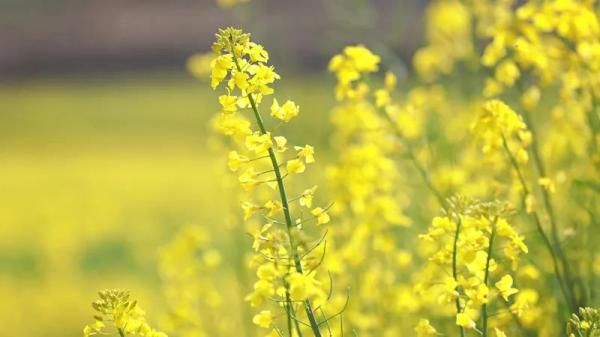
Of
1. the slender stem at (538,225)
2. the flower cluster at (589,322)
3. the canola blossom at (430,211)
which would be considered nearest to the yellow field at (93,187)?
the canola blossom at (430,211)

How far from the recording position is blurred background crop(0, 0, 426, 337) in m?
5.21

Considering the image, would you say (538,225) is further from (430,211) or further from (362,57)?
(430,211)

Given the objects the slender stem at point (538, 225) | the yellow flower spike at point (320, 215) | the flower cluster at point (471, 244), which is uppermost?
the slender stem at point (538, 225)

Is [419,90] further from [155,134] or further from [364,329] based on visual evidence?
[155,134]

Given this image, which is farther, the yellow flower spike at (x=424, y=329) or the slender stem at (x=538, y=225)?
the slender stem at (x=538, y=225)

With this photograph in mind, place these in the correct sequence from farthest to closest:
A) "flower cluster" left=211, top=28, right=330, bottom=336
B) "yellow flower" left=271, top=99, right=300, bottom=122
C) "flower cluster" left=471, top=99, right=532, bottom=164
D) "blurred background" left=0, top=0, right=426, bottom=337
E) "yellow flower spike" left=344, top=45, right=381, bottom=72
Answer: "blurred background" left=0, top=0, right=426, bottom=337 → "yellow flower spike" left=344, top=45, right=381, bottom=72 → "flower cluster" left=471, top=99, right=532, bottom=164 → "yellow flower" left=271, top=99, right=300, bottom=122 → "flower cluster" left=211, top=28, right=330, bottom=336

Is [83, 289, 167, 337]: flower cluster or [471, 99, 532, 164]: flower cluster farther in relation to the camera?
[471, 99, 532, 164]: flower cluster

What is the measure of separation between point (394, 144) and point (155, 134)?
6.62 meters

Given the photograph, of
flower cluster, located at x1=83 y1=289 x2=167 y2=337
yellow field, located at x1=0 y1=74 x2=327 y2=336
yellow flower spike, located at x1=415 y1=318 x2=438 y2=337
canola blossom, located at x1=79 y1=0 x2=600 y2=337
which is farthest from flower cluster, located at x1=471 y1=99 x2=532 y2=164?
yellow field, located at x1=0 y1=74 x2=327 y2=336

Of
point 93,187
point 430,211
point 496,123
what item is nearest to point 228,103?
point 496,123

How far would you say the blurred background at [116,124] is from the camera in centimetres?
521

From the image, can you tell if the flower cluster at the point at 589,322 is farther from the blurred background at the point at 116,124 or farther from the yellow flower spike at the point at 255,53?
the blurred background at the point at 116,124

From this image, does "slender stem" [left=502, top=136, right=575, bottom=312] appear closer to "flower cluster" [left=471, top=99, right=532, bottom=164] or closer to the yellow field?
"flower cluster" [left=471, top=99, right=532, bottom=164]

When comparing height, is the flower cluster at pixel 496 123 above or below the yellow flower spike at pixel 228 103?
above
